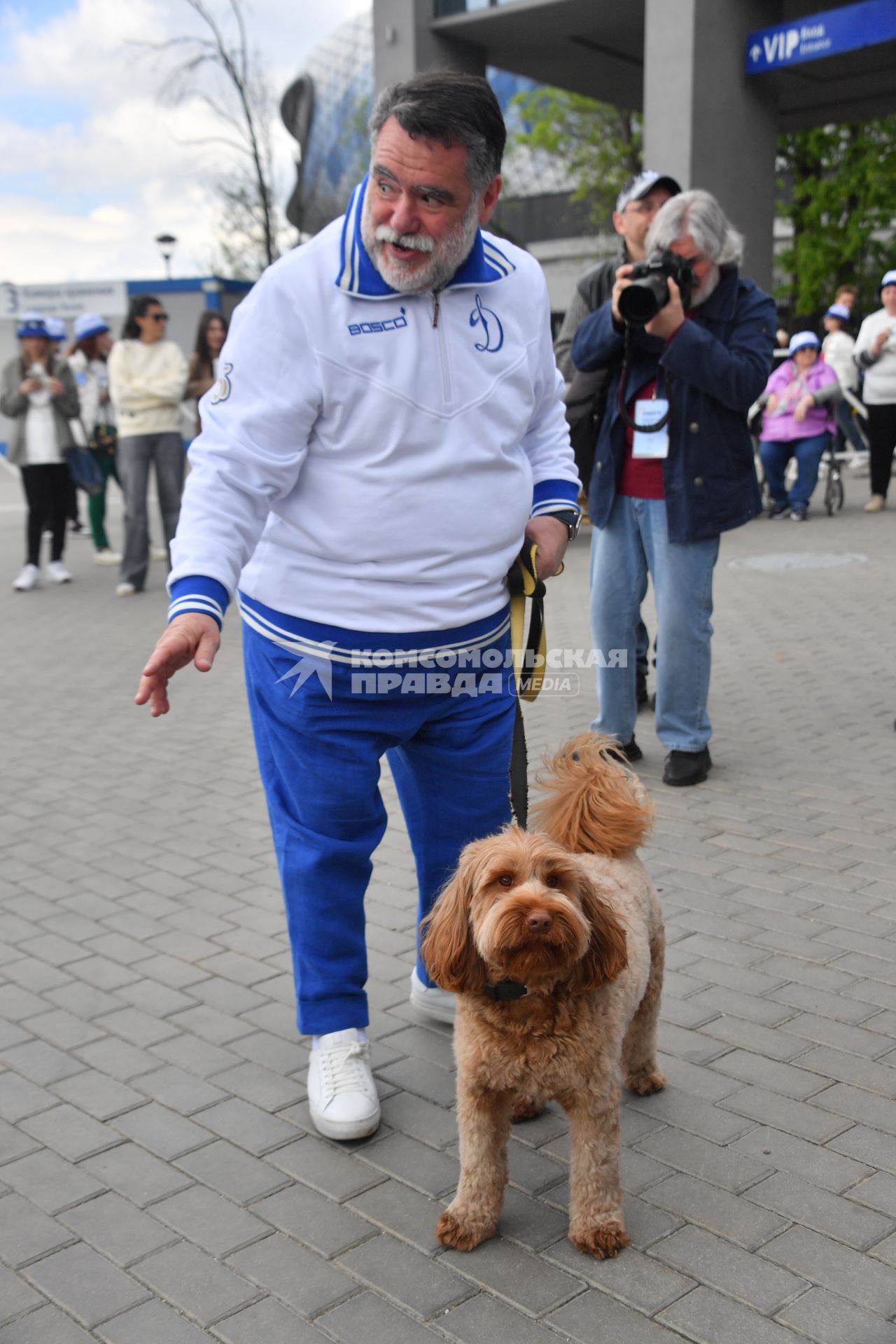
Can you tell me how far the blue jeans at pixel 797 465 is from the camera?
43.9ft

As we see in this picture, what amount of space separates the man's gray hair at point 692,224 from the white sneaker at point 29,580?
815 cm

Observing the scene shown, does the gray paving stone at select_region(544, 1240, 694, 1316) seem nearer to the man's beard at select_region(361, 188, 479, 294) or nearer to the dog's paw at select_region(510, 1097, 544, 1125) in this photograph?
the dog's paw at select_region(510, 1097, 544, 1125)

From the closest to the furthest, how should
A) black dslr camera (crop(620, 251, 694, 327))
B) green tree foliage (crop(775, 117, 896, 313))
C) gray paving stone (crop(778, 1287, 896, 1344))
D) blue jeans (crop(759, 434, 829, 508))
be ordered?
gray paving stone (crop(778, 1287, 896, 1344))
black dslr camera (crop(620, 251, 694, 327))
blue jeans (crop(759, 434, 829, 508))
green tree foliage (crop(775, 117, 896, 313))

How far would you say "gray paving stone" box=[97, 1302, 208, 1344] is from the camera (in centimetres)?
233

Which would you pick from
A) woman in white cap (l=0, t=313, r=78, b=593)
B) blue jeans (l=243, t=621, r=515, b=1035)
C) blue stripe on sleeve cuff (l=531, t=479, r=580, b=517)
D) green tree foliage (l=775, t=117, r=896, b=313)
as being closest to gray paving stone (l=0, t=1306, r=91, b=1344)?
blue jeans (l=243, t=621, r=515, b=1035)

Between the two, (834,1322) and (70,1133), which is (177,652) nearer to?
(70,1133)

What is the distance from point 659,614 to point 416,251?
2.99 m

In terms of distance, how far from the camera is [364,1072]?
3049 millimetres

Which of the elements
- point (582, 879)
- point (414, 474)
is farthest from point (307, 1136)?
point (414, 474)

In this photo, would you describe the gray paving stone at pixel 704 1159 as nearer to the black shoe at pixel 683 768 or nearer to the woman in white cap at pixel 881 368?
the black shoe at pixel 683 768

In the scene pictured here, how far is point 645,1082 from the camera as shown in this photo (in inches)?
122

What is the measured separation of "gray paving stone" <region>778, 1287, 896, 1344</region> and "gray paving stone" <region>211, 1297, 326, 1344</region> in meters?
0.82

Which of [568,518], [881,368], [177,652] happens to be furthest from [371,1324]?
[881,368]

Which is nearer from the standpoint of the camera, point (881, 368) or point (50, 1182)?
point (50, 1182)
